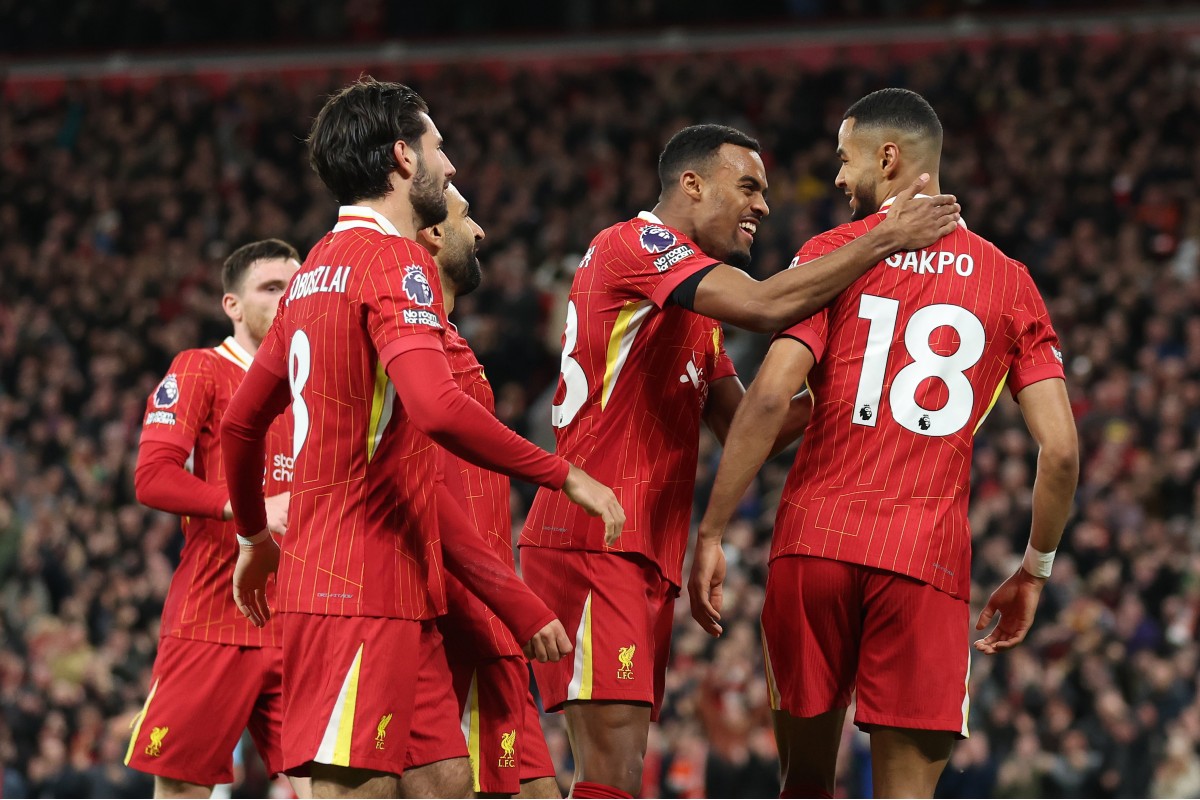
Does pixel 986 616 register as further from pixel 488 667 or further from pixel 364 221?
pixel 364 221

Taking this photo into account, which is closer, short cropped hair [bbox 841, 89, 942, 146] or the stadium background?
short cropped hair [bbox 841, 89, 942, 146]

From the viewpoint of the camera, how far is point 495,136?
20578 millimetres

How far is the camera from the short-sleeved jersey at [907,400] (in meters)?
4.84

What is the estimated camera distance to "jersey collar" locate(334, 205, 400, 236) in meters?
4.51

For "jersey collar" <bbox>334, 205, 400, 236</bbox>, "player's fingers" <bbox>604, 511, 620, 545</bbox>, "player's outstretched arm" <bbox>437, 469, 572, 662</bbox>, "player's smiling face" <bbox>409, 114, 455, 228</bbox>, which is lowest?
"player's outstretched arm" <bbox>437, 469, 572, 662</bbox>

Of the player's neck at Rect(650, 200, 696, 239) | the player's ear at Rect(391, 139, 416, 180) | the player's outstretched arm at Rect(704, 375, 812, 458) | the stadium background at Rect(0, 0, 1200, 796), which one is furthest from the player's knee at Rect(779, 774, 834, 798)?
the stadium background at Rect(0, 0, 1200, 796)

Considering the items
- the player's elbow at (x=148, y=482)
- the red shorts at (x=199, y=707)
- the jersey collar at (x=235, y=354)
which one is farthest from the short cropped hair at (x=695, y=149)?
the red shorts at (x=199, y=707)

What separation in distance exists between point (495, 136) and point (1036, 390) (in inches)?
638

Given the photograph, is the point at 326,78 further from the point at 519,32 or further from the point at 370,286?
the point at 370,286

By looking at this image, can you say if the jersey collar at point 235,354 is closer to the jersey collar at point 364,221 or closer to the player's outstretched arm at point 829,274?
the jersey collar at point 364,221

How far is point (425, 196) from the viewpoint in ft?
15.2

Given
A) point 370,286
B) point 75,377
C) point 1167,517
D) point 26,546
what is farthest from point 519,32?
point 370,286

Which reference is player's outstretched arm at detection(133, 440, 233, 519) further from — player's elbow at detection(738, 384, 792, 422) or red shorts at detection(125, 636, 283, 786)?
player's elbow at detection(738, 384, 792, 422)

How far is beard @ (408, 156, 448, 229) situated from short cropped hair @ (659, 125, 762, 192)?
46.8 inches
